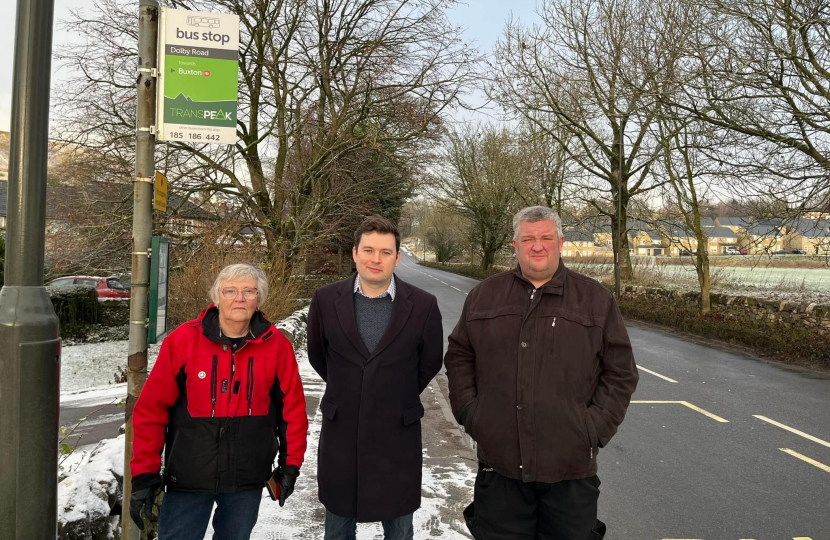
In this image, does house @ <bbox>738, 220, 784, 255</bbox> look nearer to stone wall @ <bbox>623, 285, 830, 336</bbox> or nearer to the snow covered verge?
stone wall @ <bbox>623, 285, 830, 336</bbox>

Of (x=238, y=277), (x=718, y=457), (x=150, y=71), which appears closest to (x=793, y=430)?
(x=718, y=457)

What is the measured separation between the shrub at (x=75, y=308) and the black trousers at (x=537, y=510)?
1784cm

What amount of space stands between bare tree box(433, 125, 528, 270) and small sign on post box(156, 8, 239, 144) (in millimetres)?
27515

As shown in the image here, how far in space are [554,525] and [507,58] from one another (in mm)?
21990

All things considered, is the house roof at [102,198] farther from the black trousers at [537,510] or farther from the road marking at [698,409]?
the black trousers at [537,510]

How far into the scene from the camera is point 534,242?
286cm

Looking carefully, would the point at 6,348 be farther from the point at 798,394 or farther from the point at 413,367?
the point at 798,394

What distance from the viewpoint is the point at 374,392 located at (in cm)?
273

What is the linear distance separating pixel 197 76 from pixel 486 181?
33.1 metres

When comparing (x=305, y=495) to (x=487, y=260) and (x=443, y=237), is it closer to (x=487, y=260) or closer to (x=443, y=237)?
(x=487, y=260)

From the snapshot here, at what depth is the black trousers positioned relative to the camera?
2699mm

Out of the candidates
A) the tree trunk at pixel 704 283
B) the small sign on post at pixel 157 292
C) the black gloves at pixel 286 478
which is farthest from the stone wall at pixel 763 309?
the small sign on post at pixel 157 292

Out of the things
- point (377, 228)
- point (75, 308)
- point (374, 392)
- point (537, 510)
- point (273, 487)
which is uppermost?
point (377, 228)

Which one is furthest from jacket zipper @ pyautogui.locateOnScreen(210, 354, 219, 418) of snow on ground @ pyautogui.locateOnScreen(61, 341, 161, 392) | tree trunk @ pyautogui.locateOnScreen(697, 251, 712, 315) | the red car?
the red car
